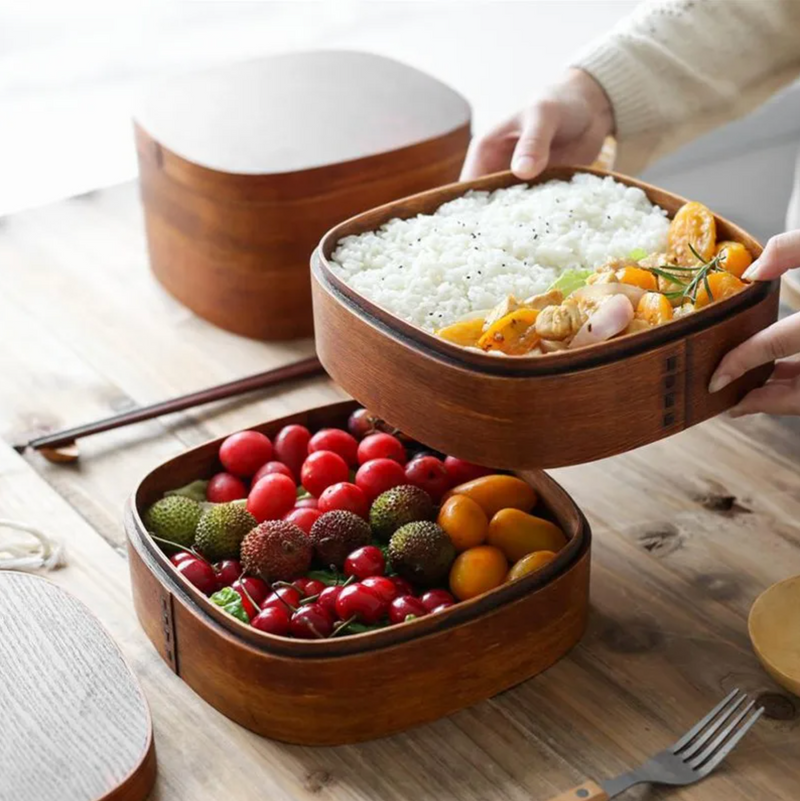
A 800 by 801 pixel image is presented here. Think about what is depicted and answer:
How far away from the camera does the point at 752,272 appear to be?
1467 millimetres

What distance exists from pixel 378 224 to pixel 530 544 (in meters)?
0.42

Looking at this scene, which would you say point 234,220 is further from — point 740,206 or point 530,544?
point 740,206

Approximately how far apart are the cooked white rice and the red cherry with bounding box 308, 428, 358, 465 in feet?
0.88

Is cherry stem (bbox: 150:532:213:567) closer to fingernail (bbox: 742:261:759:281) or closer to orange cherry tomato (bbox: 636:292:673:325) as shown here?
orange cherry tomato (bbox: 636:292:673:325)

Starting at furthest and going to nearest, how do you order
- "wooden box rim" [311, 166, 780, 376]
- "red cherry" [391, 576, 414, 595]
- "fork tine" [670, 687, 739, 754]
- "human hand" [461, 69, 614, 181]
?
1. "human hand" [461, 69, 614, 181]
2. "red cherry" [391, 576, 414, 595]
3. "fork tine" [670, 687, 739, 754]
4. "wooden box rim" [311, 166, 780, 376]

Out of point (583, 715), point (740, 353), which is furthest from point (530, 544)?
point (740, 353)

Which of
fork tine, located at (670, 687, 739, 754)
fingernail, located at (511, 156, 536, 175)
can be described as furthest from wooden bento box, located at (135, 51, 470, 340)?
fork tine, located at (670, 687, 739, 754)

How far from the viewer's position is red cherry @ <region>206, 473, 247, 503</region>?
170 centimetres

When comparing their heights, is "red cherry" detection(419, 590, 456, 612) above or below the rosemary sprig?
below

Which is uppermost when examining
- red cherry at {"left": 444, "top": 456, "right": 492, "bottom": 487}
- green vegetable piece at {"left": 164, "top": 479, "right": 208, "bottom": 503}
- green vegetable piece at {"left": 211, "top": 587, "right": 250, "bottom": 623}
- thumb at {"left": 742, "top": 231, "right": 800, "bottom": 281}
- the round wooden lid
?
thumb at {"left": 742, "top": 231, "right": 800, "bottom": 281}

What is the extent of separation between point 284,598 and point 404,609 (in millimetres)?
136

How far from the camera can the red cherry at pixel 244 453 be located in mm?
1725

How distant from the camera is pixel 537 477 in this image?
1633 mm

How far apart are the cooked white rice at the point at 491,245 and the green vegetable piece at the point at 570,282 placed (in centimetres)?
2
